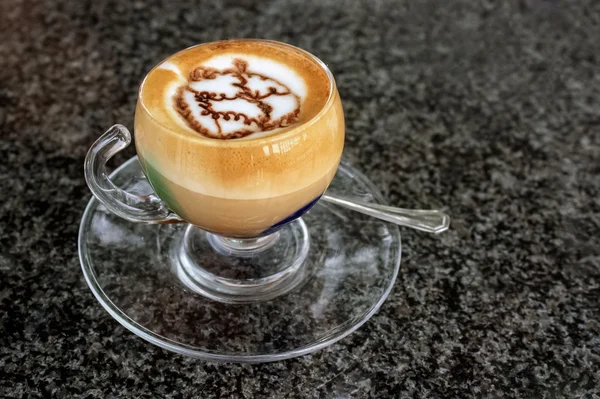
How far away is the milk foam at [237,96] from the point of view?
60 cm

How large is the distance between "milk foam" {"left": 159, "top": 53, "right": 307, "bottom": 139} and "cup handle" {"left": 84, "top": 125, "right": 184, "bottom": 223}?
0.07 meters

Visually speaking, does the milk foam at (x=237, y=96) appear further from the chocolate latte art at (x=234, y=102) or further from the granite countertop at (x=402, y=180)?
the granite countertop at (x=402, y=180)

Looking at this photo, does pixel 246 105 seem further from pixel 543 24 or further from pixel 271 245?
pixel 543 24

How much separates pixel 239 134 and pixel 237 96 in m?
0.06

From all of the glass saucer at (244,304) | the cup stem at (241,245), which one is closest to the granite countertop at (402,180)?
the glass saucer at (244,304)

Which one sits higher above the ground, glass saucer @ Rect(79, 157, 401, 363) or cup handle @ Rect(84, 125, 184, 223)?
cup handle @ Rect(84, 125, 184, 223)

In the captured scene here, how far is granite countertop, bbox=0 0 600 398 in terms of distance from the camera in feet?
1.97

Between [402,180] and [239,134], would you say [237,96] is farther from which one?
[402,180]

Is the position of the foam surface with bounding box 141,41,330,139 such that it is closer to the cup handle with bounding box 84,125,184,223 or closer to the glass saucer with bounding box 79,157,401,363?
the cup handle with bounding box 84,125,184,223

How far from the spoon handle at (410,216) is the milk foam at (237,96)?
167 millimetres

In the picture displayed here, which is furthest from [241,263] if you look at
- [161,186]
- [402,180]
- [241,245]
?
[402,180]

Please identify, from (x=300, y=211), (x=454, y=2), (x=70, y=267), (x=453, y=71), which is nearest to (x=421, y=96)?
(x=453, y=71)

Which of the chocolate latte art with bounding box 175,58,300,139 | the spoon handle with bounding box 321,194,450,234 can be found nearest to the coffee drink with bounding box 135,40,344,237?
the chocolate latte art with bounding box 175,58,300,139

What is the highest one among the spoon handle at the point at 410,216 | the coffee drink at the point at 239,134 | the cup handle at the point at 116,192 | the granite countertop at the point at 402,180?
the coffee drink at the point at 239,134
